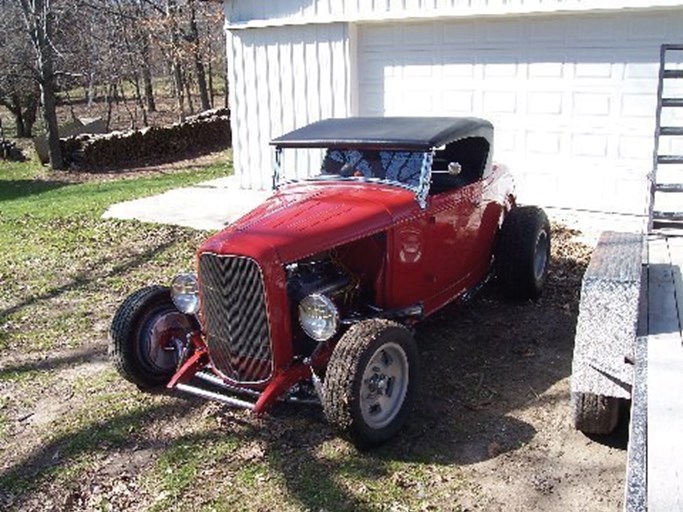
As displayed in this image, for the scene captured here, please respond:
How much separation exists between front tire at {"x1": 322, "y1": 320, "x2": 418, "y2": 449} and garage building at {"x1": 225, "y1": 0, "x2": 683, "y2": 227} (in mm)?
4325

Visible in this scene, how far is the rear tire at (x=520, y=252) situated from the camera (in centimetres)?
590

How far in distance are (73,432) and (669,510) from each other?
3.32 metres

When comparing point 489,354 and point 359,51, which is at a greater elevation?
point 359,51

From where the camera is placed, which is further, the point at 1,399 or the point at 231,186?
the point at 231,186

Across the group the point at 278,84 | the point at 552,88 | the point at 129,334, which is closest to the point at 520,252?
the point at 129,334

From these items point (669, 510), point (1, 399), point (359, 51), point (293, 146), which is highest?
point (359, 51)

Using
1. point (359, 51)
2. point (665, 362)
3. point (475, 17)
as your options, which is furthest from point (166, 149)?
point (665, 362)

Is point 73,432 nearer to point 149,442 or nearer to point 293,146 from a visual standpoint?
point 149,442

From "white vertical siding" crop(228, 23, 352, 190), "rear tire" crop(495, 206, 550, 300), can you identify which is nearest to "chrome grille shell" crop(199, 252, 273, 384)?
"rear tire" crop(495, 206, 550, 300)

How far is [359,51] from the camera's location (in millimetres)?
10344

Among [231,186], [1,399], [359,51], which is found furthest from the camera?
[231,186]

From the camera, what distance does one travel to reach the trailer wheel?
153 inches

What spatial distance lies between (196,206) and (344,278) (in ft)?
20.4

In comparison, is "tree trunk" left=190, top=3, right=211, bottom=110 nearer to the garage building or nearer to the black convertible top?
the garage building
